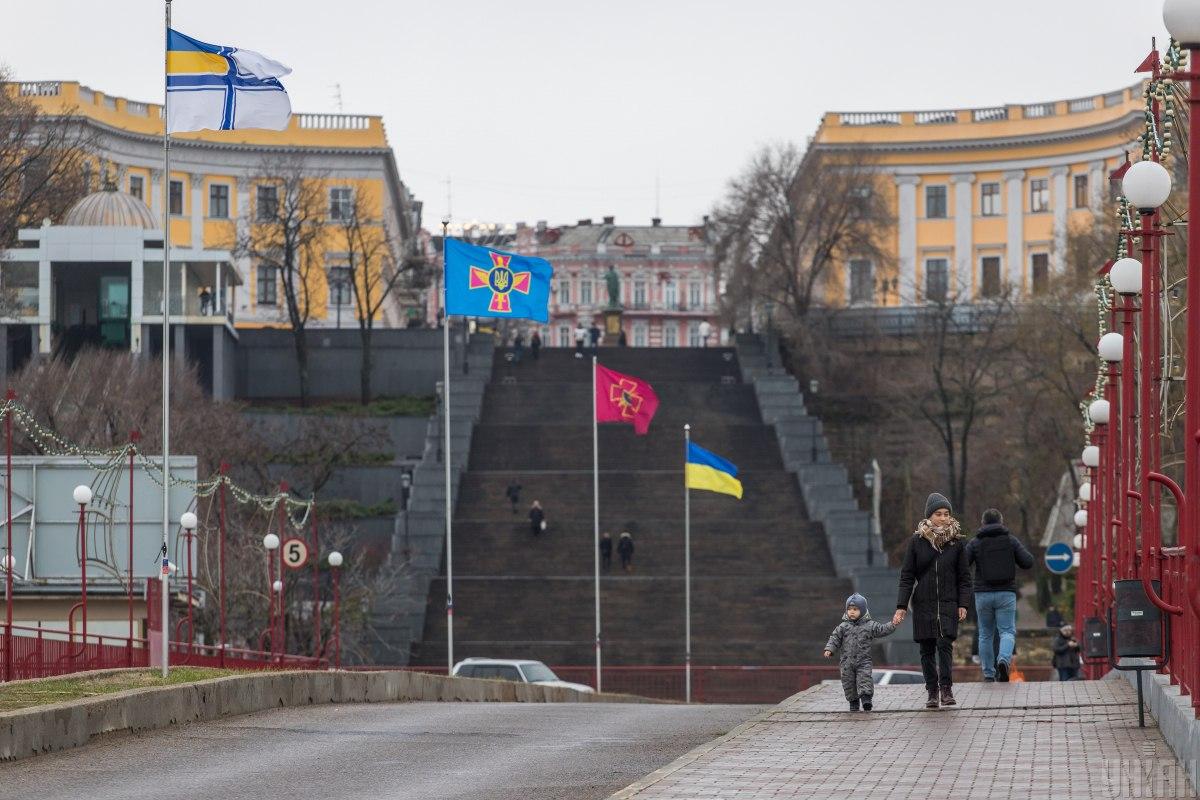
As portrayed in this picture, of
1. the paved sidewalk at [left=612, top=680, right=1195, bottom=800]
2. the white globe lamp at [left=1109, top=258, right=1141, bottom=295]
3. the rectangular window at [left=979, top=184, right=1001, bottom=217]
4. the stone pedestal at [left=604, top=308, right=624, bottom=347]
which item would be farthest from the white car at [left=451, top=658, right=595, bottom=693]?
the rectangular window at [left=979, top=184, right=1001, bottom=217]

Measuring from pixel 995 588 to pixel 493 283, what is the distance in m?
Result: 27.4

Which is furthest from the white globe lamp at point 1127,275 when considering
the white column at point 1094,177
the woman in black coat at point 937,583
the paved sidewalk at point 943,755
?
the white column at point 1094,177

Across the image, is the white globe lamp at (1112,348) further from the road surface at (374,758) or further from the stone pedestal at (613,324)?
the stone pedestal at (613,324)

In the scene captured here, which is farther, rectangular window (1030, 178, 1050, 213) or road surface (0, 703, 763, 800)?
rectangular window (1030, 178, 1050, 213)

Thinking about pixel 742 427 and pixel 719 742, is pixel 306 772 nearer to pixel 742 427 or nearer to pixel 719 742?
pixel 719 742

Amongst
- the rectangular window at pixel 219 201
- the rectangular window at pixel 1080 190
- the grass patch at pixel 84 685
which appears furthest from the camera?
the rectangular window at pixel 1080 190

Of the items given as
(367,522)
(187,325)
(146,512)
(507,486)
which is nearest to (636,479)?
(507,486)

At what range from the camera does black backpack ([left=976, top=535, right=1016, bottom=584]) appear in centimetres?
2506

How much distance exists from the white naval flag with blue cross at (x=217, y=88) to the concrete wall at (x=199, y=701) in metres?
6.36

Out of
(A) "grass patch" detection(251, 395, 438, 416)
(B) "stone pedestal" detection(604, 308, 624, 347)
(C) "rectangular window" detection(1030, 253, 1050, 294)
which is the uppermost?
(C) "rectangular window" detection(1030, 253, 1050, 294)

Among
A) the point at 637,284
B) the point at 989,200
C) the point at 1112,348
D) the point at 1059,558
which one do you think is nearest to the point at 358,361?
the point at 989,200

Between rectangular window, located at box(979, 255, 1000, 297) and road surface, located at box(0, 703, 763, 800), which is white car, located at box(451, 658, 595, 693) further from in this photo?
rectangular window, located at box(979, 255, 1000, 297)

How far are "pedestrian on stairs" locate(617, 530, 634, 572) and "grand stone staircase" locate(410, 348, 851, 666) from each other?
11.6 inches

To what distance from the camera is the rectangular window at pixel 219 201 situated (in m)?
114
